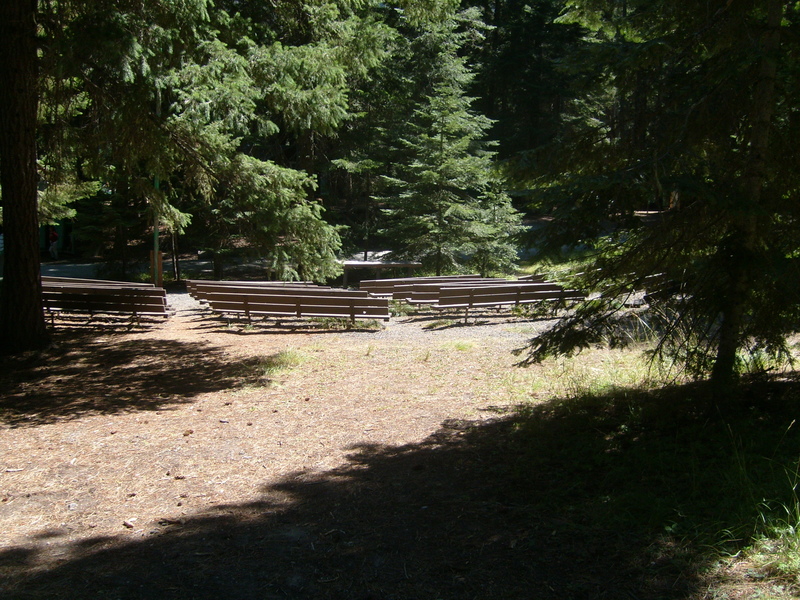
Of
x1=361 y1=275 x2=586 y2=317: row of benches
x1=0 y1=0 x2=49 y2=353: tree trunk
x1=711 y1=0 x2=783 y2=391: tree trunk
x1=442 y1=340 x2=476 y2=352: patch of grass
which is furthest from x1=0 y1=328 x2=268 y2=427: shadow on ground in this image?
x1=711 y1=0 x2=783 y2=391: tree trunk

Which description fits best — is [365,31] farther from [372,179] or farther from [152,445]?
[372,179]

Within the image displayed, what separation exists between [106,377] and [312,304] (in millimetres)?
4713

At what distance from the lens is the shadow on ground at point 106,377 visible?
341 inches

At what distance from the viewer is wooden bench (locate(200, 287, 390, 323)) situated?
13.7 meters

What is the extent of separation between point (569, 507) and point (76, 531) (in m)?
3.77

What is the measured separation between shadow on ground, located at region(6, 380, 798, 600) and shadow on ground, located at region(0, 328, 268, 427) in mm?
4092

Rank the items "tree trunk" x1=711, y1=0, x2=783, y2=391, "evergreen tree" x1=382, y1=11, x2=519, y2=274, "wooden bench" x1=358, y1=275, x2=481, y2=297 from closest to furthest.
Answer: "tree trunk" x1=711, y1=0, x2=783, y2=391
"wooden bench" x1=358, y1=275, x2=481, y2=297
"evergreen tree" x1=382, y1=11, x2=519, y2=274

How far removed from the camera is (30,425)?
7.91 m

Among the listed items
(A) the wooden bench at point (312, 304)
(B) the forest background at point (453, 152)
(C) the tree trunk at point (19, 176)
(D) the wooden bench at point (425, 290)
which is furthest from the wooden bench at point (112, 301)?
(D) the wooden bench at point (425, 290)

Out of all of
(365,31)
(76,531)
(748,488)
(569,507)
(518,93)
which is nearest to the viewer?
(748,488)

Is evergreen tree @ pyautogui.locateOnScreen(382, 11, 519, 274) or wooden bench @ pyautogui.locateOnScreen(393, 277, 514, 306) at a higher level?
evergreen tree @ pyautogui.locateOnScreen(382, 11, 519, 274)

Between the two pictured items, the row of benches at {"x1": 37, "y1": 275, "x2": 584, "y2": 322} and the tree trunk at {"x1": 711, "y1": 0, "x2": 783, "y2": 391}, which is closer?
the tree trunk at {"x1": 711, "y1": 0, "x2": 783, "y2": 391}

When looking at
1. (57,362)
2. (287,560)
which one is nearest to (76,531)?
(287,560)

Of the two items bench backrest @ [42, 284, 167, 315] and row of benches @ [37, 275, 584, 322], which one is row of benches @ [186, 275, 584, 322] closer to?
row of benches @ [37, 275, 584, 322]
